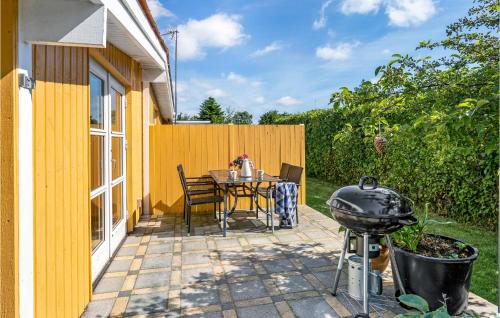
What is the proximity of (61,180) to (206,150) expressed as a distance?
3.96 meters

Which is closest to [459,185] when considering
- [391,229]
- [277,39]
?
[391,229]

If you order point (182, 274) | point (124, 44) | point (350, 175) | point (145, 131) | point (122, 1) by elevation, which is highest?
point (124, 44)

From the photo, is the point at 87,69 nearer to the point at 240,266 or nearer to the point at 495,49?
the point at 240,266

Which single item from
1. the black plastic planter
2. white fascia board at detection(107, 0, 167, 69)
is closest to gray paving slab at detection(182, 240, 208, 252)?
the black plastic planter

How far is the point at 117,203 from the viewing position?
3.79 metres

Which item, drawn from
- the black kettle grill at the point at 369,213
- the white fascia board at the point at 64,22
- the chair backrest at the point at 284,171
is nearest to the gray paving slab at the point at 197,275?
the black kettle grill at the point at 369,213

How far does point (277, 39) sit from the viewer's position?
356 inches

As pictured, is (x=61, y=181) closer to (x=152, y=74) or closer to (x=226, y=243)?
(x=226, y=243)

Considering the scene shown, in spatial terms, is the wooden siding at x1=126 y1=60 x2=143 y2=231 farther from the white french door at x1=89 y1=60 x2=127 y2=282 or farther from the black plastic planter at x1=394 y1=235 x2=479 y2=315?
the black plastic planter at x1=394 y1=235 x2=479 y2=315

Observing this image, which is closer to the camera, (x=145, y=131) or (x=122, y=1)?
(x=122, y=1)

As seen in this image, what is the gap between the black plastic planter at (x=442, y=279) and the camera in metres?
2.04

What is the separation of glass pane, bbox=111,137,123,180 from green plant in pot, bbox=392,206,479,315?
3172 millimetres

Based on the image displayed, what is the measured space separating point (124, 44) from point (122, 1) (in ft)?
A: 4.98

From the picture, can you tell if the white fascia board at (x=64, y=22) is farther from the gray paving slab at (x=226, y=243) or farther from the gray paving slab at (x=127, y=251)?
the gray paving slab at (x=226, y=243)
